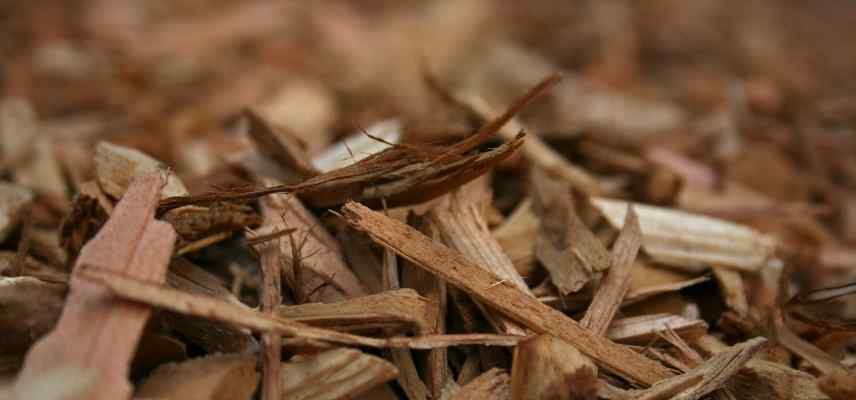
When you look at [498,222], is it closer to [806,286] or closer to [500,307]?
[500,307]

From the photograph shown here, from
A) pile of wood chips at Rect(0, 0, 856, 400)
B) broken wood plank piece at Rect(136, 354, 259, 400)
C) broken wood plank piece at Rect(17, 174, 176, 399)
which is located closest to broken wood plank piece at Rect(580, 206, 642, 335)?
pile of wood chips at Rect(0, 0, 856, 400)

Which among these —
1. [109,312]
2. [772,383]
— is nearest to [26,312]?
[109,312]

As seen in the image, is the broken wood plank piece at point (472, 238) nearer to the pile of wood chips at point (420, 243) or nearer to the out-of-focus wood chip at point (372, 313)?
the pile of wood chips at point (420, 243)

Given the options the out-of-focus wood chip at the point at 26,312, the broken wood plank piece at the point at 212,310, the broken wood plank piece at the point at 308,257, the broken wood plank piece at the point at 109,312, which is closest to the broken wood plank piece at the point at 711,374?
the broken wood plank piece at the point at 212,310

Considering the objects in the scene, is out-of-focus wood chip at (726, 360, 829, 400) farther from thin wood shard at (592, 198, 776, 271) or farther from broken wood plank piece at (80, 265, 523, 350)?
broken wood plank piece at (80, 265, 523, 350)

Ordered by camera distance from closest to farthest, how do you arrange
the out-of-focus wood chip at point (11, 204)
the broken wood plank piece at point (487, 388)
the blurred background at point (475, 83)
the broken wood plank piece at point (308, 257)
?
the broken wood plank piece at point (487, 388)
the broken wood plank piece at point (308, 257)
the out-of-focus wood chip at point (11, 204)
the blurred background at point (475, 83)

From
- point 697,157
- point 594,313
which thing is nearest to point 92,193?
point 594,313
